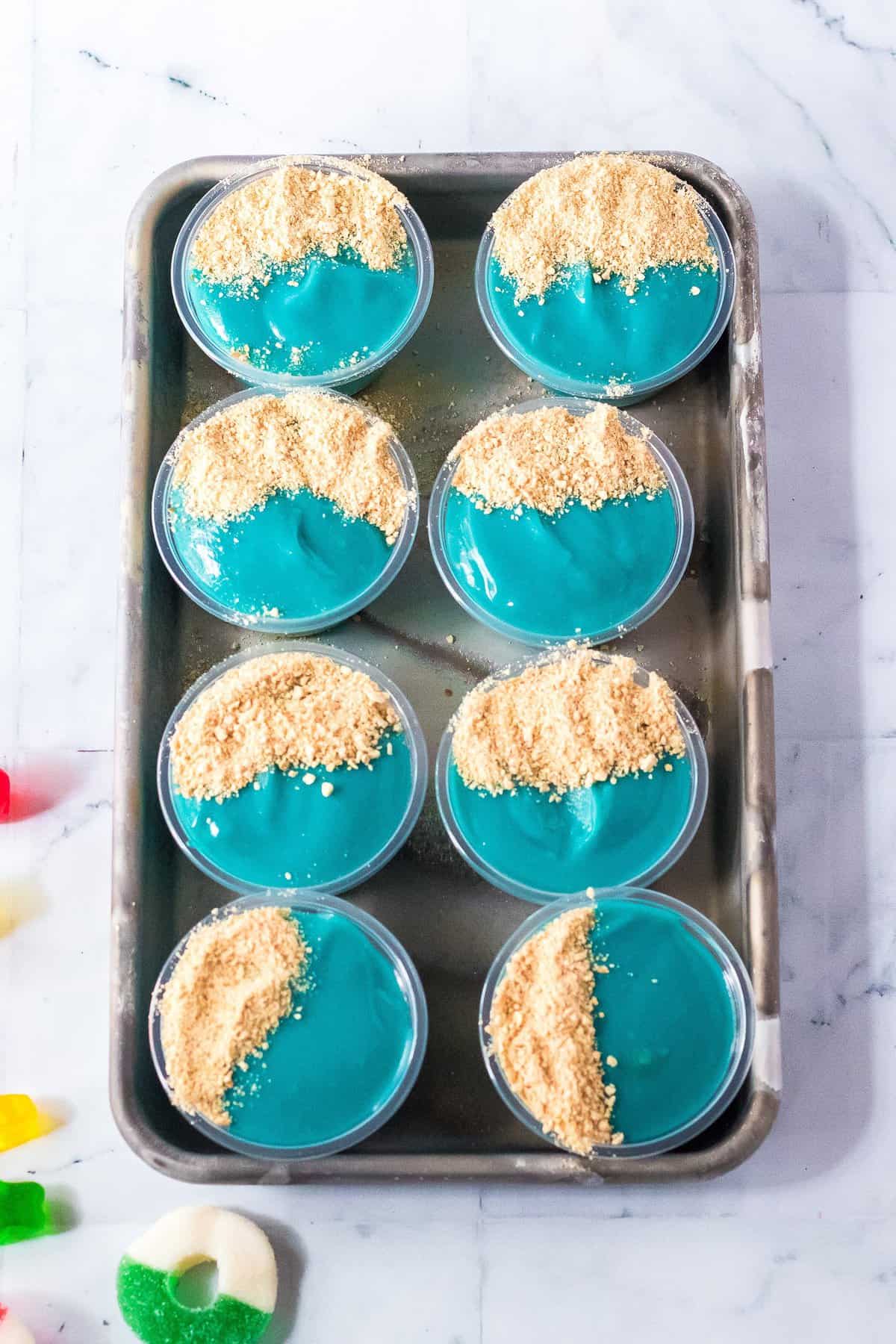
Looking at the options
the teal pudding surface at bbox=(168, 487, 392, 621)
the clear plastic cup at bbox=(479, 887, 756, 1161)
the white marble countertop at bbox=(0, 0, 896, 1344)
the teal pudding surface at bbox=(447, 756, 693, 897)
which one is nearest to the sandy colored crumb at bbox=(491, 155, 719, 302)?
the white marble countertop at bbox=(0, 0, 896, 1344)

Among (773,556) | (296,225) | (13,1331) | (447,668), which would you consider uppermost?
(296,225)

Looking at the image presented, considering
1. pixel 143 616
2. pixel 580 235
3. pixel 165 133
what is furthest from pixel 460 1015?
→ pixel 165 133

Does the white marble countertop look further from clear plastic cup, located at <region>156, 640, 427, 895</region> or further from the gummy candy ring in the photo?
clear plastic cup, located at <region>156, 640, 427, 895</region>

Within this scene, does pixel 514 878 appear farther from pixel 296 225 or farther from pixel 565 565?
pixel 296 225

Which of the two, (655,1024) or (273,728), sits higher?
(273,728)

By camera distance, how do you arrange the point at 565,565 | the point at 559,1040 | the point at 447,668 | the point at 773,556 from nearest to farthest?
the point at 559,1040
the point at 565,565
the point at 447,668
the point at 773,556

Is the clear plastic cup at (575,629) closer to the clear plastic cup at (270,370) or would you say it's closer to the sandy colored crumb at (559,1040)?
the clear plastic cup at (270,370)

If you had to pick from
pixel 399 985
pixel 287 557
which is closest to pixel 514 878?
pixel 399 985
